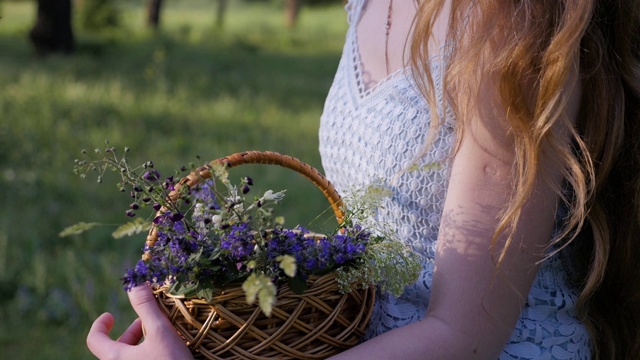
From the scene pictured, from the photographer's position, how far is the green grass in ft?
14.5

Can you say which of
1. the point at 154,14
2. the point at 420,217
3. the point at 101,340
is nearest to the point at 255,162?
the point at 420,217

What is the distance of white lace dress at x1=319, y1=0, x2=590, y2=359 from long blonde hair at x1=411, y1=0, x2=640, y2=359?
0.16ft

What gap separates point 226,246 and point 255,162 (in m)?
0.35

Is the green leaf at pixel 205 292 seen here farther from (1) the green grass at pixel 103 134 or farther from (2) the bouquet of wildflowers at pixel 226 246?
(1) the green grass at pixel 103 134

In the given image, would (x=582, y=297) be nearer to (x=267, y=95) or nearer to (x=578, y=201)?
(x=578, y=201)

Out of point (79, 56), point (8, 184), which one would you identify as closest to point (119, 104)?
point (8, 184)

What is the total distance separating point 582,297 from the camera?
66.1 inches

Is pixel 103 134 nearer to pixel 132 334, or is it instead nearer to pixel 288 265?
pixel 132 334

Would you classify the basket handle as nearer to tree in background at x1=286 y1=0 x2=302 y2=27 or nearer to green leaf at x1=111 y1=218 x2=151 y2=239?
green leaf at x1=111 y1=218 x2=151 y2=239

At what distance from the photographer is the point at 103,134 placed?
22.7 ft

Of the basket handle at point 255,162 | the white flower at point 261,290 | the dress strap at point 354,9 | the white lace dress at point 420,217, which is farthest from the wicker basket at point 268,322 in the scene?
the dress strap at point 354,9

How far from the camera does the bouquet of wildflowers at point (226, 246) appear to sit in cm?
136

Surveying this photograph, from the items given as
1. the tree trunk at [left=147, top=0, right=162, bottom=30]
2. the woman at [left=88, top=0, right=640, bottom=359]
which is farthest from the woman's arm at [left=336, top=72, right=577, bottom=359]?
the tree trunk at [left=147, top=0, right=162, bottom=30]

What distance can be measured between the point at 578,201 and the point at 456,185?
0.75ft
